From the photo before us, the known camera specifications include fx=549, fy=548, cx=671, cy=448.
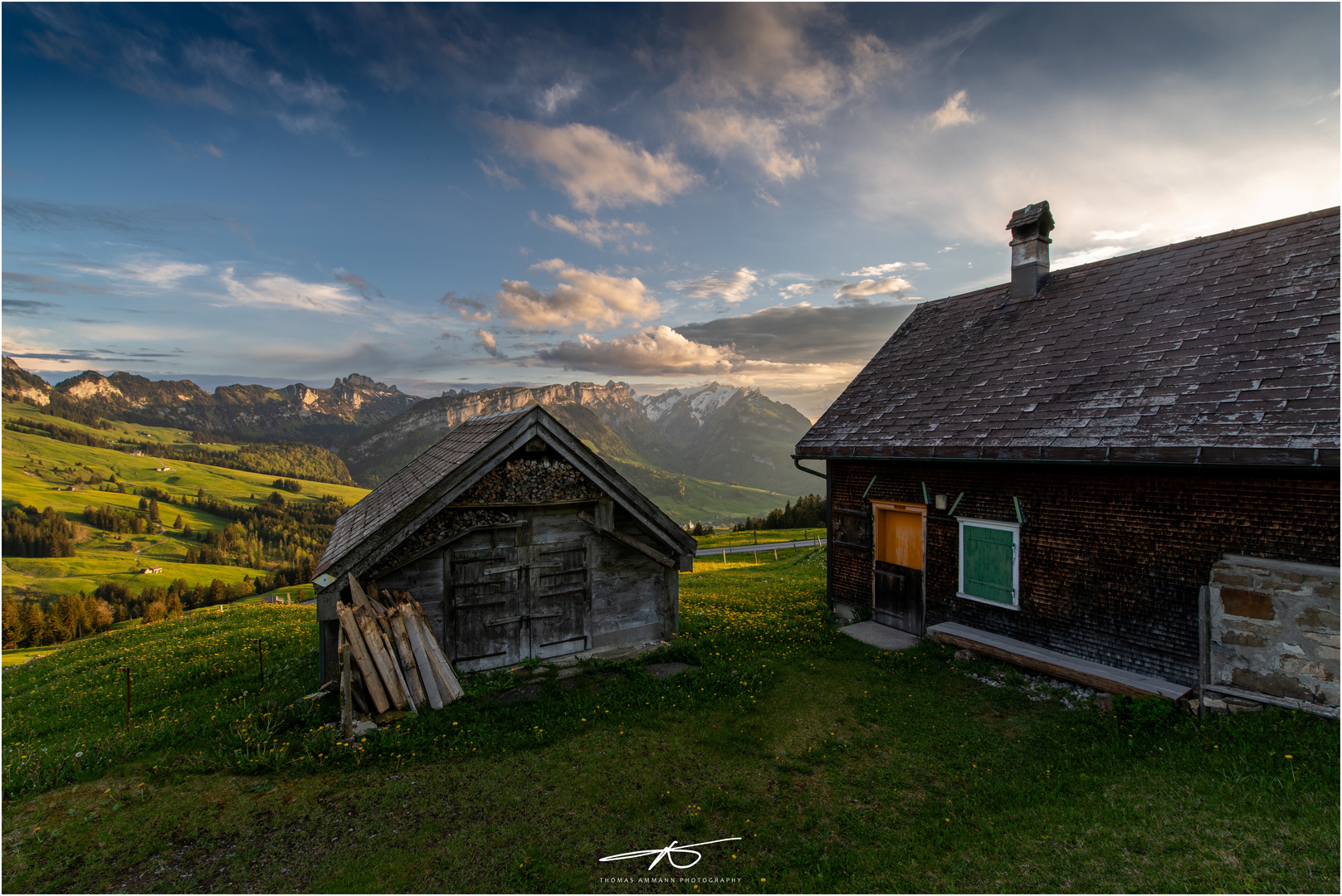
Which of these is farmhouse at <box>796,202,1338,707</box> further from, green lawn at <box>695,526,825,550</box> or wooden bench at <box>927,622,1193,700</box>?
green lawn at <box>695,526,825,550</box>

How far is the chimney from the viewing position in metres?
13.9

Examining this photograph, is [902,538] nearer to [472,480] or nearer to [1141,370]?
[1141,370]

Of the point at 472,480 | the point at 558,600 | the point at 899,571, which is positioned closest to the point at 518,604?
the point at 558,600

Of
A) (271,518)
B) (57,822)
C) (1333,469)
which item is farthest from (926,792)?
(271,518)

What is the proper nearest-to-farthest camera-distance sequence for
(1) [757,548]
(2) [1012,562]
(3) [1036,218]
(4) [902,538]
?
(2) [1012,562] < (4) [902,538] < (3) [1036,218] < (1) [757,548]

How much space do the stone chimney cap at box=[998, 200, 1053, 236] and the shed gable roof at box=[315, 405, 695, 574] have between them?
39.0 feet

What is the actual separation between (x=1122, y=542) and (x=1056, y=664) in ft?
7.76

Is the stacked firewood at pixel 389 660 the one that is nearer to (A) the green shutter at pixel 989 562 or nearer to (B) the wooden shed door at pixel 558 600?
(B) the wooden shed door at pixel 558 600

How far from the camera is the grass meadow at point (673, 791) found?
5188mm

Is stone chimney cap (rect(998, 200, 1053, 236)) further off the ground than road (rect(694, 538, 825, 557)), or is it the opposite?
stone chimney cap (rect(998, 200, 1053, 236))

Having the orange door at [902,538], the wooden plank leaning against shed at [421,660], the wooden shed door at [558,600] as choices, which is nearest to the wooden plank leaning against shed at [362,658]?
the wooden plank leaning against shed at [421,660]

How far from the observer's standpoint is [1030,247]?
14.0 m

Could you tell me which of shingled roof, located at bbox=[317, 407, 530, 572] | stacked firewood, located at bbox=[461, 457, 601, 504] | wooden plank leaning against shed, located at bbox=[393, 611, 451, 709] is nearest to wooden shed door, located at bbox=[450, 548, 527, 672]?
stacked firewood, located at bbox=[461, 457, 601, 504]

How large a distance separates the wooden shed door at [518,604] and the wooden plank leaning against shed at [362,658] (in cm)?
156
